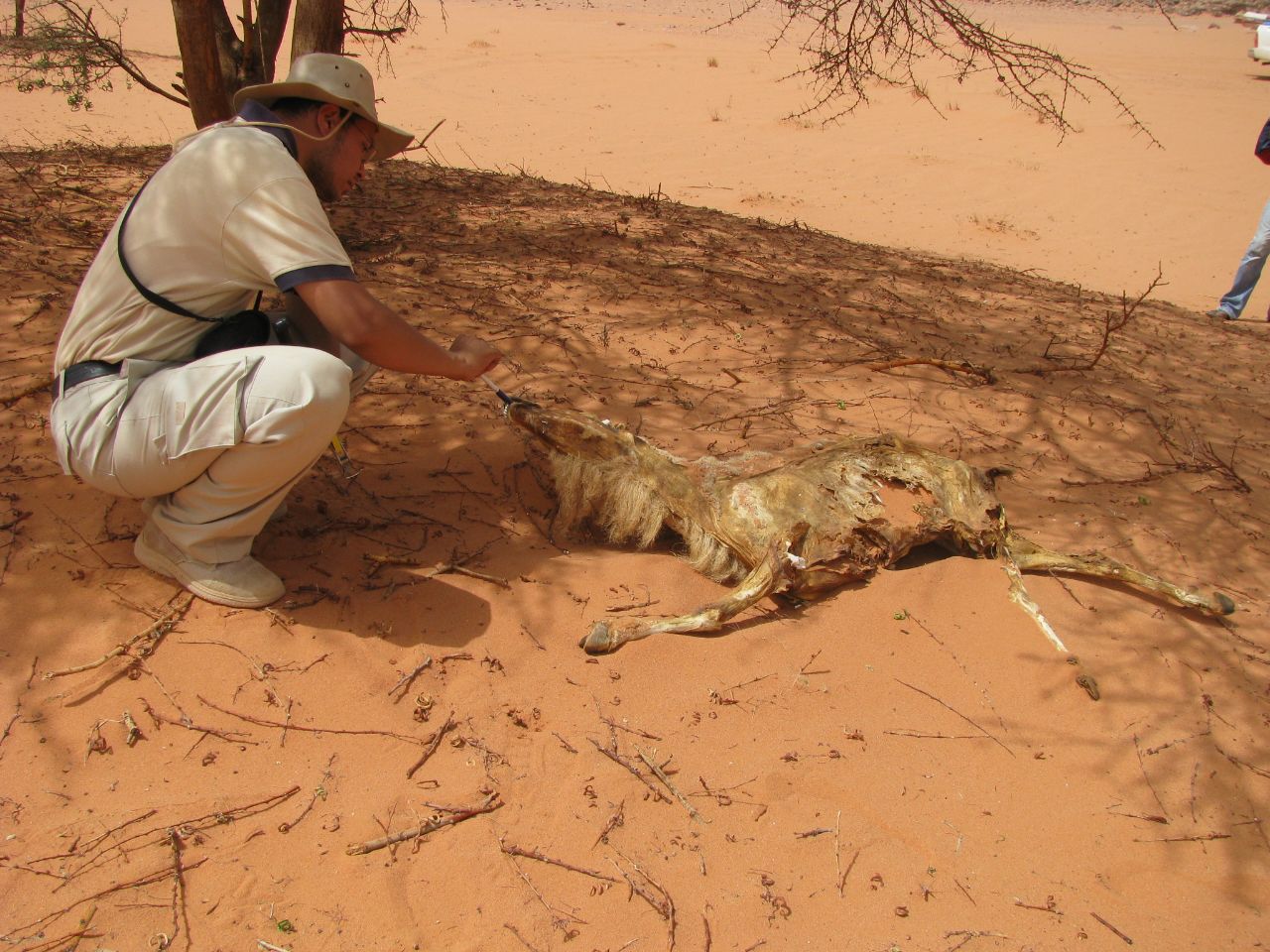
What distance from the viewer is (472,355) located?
2.82 meters

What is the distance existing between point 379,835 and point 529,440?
1918 mm

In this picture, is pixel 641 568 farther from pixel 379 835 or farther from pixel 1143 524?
pixel 1143 524

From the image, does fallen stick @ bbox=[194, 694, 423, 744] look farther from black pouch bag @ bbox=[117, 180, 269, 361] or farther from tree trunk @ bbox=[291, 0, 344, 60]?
tree trunk @ bbox=[291, 0, 344, 60]

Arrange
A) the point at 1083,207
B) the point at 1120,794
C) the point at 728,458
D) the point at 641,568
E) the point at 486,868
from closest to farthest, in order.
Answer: the point at 486,868
the point at 1120,794
the point at 641,568
the point at 728,458
the point at 1083,207

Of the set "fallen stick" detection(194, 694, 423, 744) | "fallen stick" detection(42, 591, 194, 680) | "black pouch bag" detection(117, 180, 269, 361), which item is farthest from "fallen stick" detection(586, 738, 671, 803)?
"black pouch bag" detection(117, 180, 269, 361)

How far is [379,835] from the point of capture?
2131 mm

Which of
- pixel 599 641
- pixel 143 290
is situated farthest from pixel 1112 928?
pixel 143 290

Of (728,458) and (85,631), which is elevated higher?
(728,458)

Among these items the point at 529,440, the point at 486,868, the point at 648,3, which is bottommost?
the point at 486,868

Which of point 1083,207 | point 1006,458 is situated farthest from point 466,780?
point 1083,207

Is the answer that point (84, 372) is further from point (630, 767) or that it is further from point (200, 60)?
point (200, 60)

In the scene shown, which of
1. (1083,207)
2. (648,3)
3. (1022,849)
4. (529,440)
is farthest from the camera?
(648,3)

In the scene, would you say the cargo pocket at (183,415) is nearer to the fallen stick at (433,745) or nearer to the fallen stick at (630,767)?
the fallen stick at (433,745)

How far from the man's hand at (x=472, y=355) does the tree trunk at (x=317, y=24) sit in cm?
322
